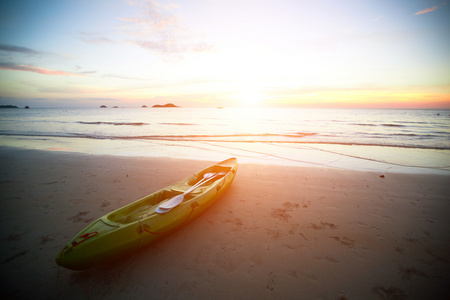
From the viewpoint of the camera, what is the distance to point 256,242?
3.83 metres

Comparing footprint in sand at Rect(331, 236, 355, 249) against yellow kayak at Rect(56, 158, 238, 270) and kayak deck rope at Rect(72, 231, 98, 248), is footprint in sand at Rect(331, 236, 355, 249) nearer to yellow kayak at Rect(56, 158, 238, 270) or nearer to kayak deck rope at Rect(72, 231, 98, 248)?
yellow kayak at Rect(56, 158, 238, 270)

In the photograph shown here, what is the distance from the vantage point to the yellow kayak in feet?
9.48

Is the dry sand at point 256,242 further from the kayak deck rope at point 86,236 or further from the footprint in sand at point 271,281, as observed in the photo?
the kayak deck rope at point 86,236

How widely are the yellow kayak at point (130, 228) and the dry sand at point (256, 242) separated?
13.6 inches

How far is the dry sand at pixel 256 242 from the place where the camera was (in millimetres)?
2914

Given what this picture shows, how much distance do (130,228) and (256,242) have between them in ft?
7.88

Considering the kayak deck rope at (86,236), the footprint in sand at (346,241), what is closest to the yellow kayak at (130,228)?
the kayak deck rope at (86,236)

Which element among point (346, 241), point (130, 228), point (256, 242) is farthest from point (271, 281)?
point (130, 228)

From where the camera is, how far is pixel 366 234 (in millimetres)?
4070

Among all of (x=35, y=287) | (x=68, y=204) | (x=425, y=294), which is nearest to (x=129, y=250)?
(x=35, y=287)

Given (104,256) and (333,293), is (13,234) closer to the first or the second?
(104,256)

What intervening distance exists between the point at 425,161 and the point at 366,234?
9.71 metres

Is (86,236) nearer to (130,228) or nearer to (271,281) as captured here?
(130,228)

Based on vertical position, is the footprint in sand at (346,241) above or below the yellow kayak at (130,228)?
below
